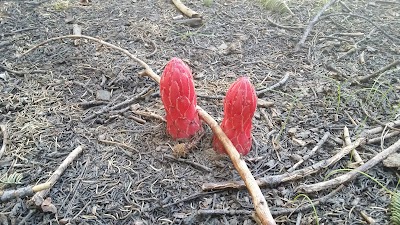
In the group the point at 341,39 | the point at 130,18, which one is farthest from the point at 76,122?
the point at 341,39

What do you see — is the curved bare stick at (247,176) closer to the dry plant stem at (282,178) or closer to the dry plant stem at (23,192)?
the dry plant stem at (282,178)

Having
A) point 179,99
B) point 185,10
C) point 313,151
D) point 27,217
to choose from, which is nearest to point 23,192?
point 27,217

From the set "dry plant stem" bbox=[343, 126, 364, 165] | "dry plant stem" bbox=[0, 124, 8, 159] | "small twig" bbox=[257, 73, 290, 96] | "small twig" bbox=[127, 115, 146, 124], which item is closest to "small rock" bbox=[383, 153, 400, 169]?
"dry plant stem" bbox=[343, 126, 364, 165]

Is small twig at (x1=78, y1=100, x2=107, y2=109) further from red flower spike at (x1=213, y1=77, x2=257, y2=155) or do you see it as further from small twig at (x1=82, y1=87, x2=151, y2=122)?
red flower spike at (x1=213, y1=77, x2=257, y2=155)

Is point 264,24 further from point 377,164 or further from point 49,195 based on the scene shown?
point 49,195

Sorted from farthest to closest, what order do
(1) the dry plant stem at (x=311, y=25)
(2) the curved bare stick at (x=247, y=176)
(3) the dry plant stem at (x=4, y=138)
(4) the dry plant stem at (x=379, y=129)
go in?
(1) the dry plant stem at (x=311, y=25)
(4) the dry plant stem at (x=379, y=129)
(3) the dry plant stem at (x=4, y=138)
(2) the curved bare stick at (x=247, y=176)

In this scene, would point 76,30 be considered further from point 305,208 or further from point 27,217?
point 305,208

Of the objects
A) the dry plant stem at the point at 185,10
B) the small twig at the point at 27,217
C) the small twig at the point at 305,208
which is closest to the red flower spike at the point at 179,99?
the small twig at the point at 305,208
